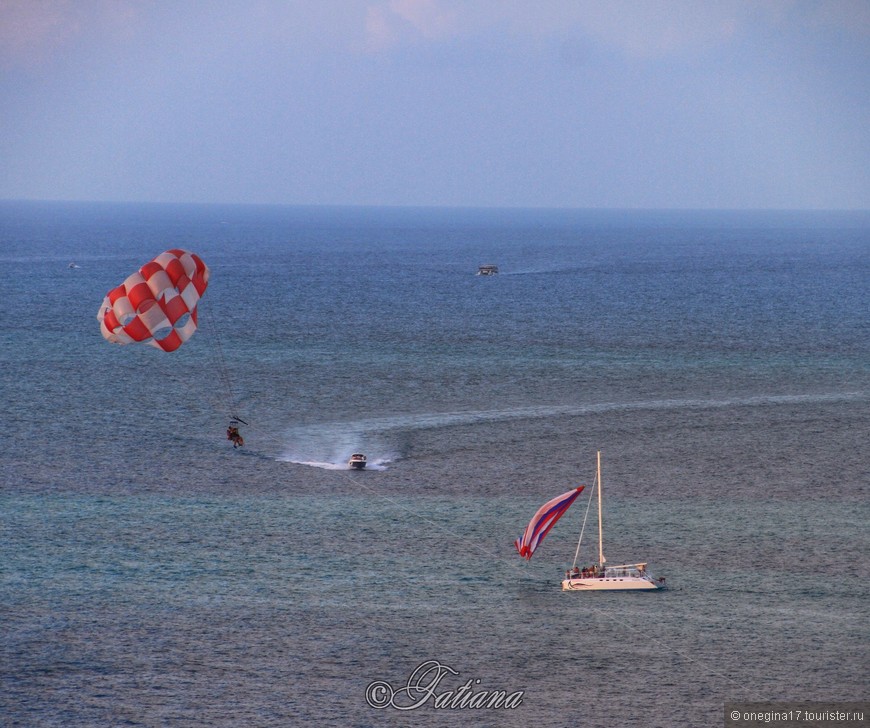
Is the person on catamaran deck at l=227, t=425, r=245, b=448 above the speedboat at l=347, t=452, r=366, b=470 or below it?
above

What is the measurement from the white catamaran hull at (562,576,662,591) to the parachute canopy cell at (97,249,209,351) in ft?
70.8

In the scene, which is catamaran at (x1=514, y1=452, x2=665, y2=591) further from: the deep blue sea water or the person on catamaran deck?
the person on catamaran deck

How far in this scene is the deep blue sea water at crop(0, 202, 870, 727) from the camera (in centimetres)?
4019

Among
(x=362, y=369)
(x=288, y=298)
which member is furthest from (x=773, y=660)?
(x=288, y=298)

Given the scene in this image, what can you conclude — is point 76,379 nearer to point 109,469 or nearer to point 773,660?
point 109,469

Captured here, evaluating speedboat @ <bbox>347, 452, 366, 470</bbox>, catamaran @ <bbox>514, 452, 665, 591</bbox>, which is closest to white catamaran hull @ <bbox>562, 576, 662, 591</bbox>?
catamaran @ <bbox>514, 452, 665, 591</bbox>

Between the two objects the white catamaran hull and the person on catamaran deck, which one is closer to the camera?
the white catamaran hull

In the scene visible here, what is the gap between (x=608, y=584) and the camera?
48.0m

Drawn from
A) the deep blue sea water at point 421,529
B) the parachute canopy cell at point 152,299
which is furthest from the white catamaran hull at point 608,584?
the parachute canopy cell at point 152,299

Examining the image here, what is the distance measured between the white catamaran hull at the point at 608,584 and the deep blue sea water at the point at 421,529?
49 centimetres

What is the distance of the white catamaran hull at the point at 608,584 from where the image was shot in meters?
47.8

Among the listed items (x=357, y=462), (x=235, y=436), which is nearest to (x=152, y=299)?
(x=235, y=436)

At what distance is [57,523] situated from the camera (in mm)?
57094

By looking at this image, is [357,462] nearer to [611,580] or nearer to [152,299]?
[152,299]
